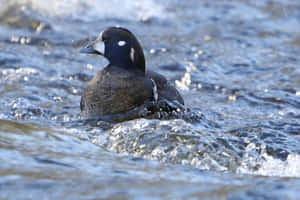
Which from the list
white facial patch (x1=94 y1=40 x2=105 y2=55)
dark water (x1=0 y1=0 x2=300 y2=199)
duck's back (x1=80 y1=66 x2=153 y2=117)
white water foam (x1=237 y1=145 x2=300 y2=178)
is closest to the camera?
dark water (x1=0 y1=0 x2=300 y2=199)

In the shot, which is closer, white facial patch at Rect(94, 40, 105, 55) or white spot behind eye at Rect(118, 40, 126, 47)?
white spot behind eye at Rect(118, 40, 126, 47)

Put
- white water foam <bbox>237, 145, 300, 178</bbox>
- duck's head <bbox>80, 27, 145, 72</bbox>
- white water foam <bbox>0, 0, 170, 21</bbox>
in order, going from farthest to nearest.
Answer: white water foam <bbox>0, 0, 170, 21</bbox>, duck's head <bbox>80, 27, 145, 72</bbox>, white water foam <bbox>237, 145, 300, 178</bbox>

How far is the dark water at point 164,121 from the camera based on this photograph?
3391 mm

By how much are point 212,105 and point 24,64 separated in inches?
107

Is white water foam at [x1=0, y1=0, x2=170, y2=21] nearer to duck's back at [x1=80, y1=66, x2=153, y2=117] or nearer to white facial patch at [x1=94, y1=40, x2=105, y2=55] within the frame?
white facial patch at [x1=94, y1=40, x2=105, y2=55]

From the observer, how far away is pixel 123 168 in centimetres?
376

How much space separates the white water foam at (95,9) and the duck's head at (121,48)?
15.8 feet

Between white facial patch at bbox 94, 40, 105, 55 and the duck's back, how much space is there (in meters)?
0.29

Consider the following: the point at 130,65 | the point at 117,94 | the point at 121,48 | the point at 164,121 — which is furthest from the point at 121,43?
the point at 164,121

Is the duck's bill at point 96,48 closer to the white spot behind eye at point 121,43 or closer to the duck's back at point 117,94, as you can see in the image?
the white spot behind eye at point 121,43

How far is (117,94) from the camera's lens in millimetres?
5281

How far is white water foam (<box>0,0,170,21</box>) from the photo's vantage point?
33.8ft

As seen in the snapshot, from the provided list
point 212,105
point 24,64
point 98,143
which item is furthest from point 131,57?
point 24,64

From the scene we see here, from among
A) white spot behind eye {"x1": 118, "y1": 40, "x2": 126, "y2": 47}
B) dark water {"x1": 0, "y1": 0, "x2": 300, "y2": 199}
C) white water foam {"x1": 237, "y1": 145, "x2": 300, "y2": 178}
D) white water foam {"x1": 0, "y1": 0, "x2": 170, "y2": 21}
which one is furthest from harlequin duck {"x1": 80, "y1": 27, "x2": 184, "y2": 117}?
white water foam {"x1": 0, "y1": 0, "x2": 170, "y2": 21}
